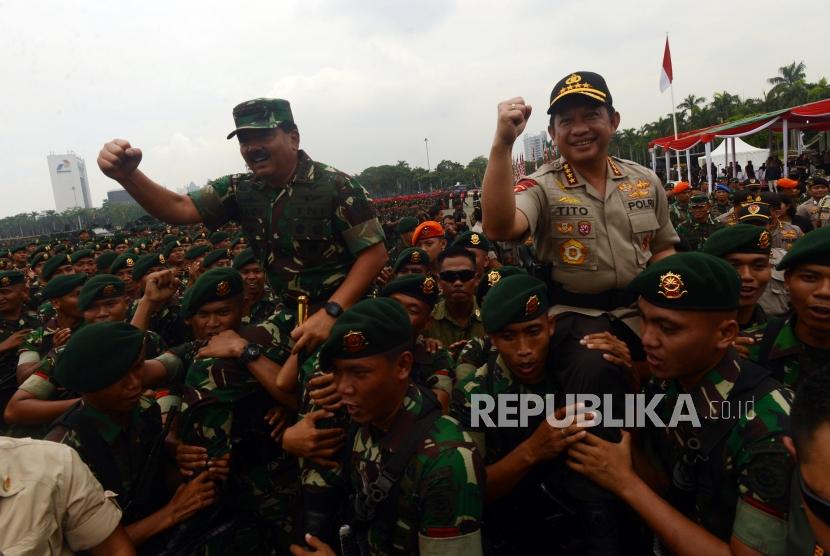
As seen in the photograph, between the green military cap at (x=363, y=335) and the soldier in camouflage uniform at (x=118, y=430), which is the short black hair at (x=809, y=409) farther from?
the soldier in camouflage uniform at (x=118, y=430)

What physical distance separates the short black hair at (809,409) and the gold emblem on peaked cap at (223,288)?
2670 millimetres

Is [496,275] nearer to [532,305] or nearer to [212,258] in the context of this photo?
[532,305]

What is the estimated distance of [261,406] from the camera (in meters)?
3.02

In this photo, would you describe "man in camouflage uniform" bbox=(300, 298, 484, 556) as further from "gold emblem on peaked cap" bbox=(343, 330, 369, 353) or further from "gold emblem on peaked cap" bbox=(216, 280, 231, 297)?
"gold emblem on peaked cap" bbox=(216, 280, 231, 297)

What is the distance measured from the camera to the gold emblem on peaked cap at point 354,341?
83.0 inches

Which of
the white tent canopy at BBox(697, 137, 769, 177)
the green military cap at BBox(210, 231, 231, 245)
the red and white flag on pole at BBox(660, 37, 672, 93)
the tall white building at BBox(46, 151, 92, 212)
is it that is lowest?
the green military cap at BBox(210, 231, 231, 245)

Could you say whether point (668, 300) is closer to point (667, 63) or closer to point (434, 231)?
point (434, 231)

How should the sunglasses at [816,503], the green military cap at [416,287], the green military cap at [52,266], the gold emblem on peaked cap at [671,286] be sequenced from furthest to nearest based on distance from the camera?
the green military cap at [52,266] < the green military cap at [416,287] < the gold emblem on peaked cap at [671,286] < the sunglasses at [816,503]

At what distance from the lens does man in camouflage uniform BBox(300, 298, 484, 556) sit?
1.91 meters

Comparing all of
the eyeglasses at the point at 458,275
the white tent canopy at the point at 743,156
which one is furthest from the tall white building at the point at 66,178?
the eyeglasses at the point at 458,275

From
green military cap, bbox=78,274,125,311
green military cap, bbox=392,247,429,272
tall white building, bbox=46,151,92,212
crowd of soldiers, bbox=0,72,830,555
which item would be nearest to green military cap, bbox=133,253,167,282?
green military cap, bbox=78,274,125,311

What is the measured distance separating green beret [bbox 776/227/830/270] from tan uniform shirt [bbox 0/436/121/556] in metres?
3.24

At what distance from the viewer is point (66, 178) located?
146500mm

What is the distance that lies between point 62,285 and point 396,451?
4112mm
